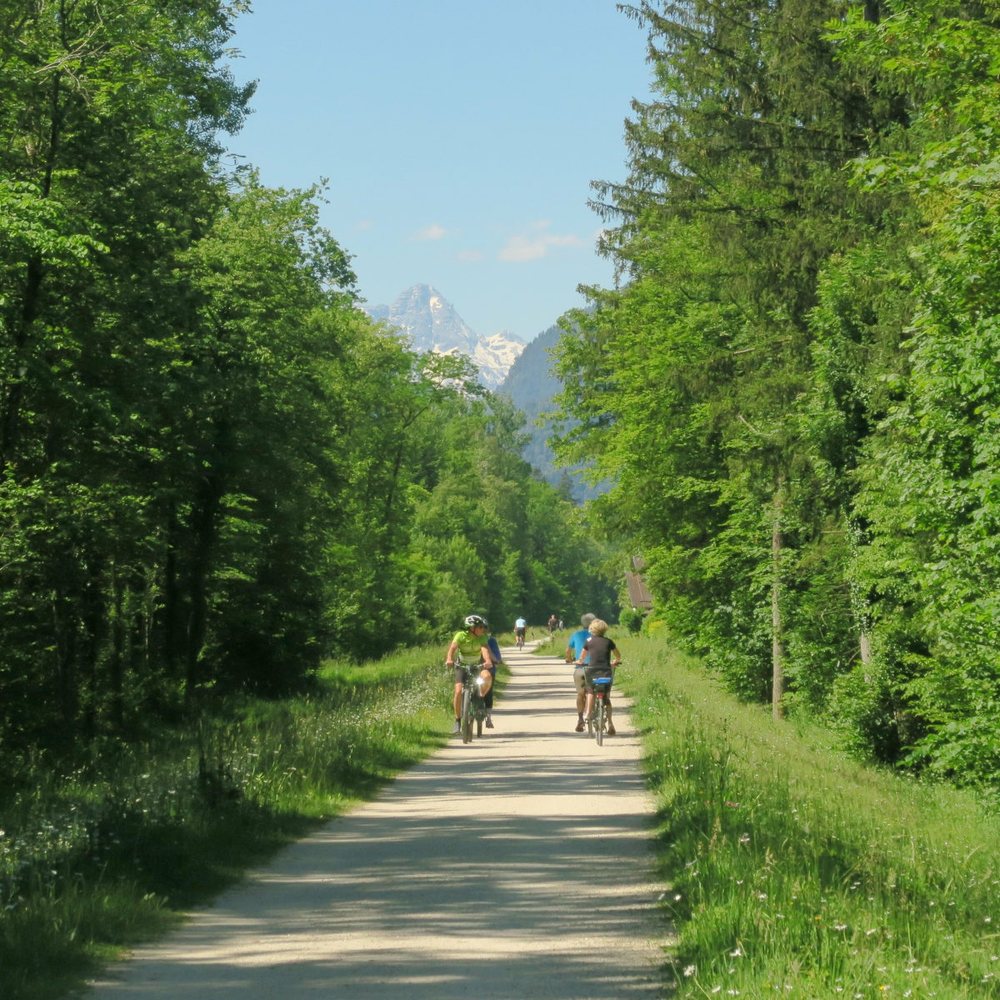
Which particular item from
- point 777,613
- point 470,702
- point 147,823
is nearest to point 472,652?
point 470,702

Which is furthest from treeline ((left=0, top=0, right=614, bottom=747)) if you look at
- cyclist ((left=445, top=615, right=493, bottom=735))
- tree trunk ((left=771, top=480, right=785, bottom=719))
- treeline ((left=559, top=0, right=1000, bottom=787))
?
tree trunk ((left=771, top=480, right=785, bottom=719))

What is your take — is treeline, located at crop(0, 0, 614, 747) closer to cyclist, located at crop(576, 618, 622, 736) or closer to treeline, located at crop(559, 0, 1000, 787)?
cyclist, located at crop(576, 618, 622, 736)

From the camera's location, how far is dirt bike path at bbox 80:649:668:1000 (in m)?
6.31

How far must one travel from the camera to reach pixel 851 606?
74.9 ft

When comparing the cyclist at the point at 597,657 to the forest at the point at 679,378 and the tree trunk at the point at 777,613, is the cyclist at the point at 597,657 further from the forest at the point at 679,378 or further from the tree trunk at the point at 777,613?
the tree trunk at the point at 777,613

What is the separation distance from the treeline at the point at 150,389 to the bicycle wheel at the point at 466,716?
19.0 ft

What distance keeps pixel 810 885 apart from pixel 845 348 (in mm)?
13459

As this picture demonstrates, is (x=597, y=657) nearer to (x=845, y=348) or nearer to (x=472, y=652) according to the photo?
(x=472, y=652)

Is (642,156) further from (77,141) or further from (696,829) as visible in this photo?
(696,829)

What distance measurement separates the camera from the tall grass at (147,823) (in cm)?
700

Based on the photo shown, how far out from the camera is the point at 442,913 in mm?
7941

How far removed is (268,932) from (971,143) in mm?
11920

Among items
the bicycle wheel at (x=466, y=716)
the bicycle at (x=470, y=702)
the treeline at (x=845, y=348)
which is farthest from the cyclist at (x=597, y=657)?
the treeline at (x=845, y=348)

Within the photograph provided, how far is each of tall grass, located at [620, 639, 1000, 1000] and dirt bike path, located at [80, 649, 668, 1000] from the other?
37 centimetres
